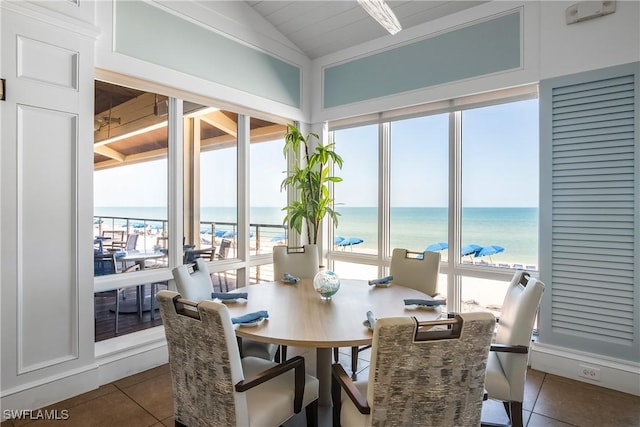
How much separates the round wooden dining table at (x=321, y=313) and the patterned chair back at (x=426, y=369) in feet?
1.11

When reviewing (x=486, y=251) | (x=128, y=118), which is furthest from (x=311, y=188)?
(x=486, y=251)

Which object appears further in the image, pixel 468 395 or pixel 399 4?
pixel 399 4

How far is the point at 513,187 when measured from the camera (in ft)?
12.5

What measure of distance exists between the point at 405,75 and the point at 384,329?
3.41 m

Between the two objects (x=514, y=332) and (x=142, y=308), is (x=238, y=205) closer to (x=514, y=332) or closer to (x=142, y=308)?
(x=142, y=308)

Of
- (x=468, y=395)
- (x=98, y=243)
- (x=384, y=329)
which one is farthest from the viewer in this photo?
(x=98, y=243)

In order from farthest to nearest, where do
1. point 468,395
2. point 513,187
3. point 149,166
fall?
point 513,187, point 149,166, point 468,395

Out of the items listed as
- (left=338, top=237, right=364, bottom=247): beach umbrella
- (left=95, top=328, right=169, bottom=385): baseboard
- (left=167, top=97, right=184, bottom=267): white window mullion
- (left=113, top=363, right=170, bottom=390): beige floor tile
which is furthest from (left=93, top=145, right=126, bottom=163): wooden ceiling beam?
(left=338, top=237, right=364, bottom=247): beach umbrella

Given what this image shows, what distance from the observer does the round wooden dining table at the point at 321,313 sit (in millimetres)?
1621

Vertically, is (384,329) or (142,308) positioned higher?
(384,329)

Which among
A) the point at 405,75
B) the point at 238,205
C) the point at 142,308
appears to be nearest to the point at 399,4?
the point at 405,75

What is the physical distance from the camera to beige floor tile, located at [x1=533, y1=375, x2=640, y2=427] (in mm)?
2188

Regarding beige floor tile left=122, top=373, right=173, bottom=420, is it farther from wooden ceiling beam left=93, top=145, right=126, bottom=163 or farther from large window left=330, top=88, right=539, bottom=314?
large window left=330, top=88, right=539, bottom=314

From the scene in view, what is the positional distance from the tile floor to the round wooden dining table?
767mm
